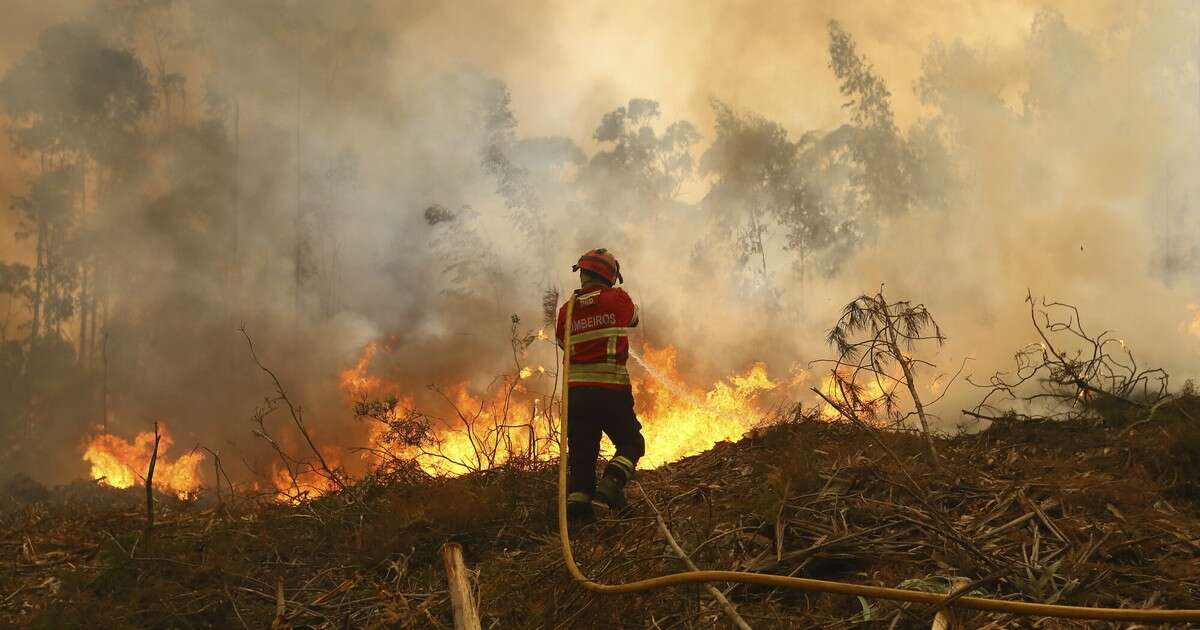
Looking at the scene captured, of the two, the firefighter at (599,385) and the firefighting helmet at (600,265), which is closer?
the firefighter at (599,385)

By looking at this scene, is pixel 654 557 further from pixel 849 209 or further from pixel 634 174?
pixel 634 174

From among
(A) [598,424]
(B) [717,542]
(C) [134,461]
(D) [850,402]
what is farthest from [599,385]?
(C) [134,461]

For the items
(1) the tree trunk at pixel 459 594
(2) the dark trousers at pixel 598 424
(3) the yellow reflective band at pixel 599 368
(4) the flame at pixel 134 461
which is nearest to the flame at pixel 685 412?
(2) the dark trousers at pixel 598 424

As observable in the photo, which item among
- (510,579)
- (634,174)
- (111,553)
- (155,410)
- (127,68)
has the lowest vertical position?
(510,579)

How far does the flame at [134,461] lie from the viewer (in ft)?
82.1

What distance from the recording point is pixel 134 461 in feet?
89.4

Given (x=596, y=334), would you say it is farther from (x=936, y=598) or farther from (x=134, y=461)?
(x=134, y=461)

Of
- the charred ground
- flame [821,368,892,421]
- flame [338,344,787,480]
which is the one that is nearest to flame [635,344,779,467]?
flame [338,344,787,480]

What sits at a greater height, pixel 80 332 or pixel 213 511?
pixel 80 332

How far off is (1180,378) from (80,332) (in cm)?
4213

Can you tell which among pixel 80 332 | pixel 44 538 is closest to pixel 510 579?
pixel 44 538

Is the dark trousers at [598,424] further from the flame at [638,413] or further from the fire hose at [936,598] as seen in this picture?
the fire hose at [936,598]

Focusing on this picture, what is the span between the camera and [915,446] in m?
5.69

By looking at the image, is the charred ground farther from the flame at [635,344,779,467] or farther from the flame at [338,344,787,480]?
the flame at [635,344,779,467]
